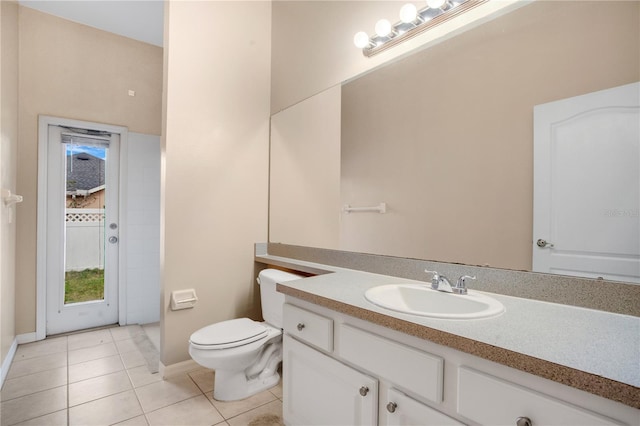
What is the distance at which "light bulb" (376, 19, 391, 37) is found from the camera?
1.70 metres

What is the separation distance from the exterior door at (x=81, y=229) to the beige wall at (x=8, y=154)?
307mm

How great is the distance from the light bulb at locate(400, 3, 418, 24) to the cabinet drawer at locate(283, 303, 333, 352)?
58.4 inches

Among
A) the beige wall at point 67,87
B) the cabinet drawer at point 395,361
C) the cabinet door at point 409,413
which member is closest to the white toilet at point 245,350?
the cabinet drawer at point 395,361

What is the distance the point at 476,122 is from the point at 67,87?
360 cm

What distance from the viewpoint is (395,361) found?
1055mm

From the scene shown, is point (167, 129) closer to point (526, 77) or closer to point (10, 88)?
point (10, 88)

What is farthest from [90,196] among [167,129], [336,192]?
[336,192]

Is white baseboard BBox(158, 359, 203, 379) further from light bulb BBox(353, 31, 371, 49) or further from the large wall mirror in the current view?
light bulb BBox(353, 31, 371, 49)

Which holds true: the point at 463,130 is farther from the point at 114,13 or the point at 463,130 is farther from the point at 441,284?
the point at 114,13

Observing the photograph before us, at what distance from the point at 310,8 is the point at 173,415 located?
2.83 metres

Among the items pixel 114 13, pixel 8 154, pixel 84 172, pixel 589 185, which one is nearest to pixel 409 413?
pixel 589 185

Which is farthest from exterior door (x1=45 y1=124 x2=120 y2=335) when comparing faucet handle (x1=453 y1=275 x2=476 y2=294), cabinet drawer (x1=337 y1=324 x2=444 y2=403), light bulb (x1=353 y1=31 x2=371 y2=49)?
faucet handle (x1=453 y1=275 x2=476 y2=294)

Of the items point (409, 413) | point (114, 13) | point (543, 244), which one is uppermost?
point (114, 13)

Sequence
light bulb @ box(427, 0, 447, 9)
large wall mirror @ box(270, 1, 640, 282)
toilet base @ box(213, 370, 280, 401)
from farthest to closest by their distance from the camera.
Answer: toilet base @ box(213, 370, 280, 401) < light bulb @ box(427, 0, 447, 9) < large wall mirror @ box(270, 1, 640, 282)
